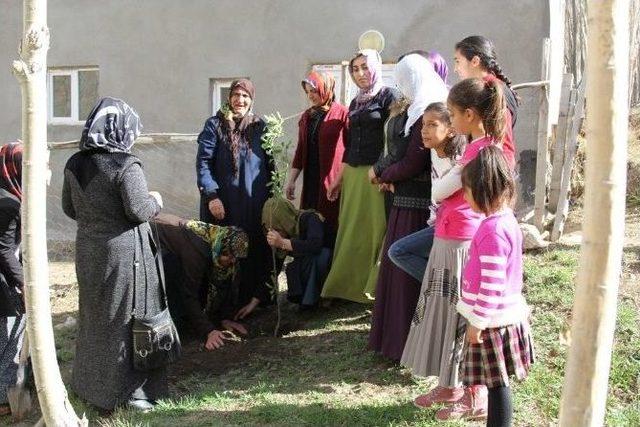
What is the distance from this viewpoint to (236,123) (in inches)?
207

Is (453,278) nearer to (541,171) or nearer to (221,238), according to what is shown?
(221,238)

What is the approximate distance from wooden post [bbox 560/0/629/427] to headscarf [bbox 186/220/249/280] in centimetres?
333

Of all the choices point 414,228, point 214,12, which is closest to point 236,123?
point 414,228

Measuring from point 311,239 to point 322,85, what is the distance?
108 cm

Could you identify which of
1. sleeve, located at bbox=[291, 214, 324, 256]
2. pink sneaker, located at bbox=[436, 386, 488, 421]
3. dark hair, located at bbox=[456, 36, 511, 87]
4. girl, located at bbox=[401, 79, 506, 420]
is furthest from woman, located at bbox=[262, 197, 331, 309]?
pink sneaker, located at bbox=[436, 386, 488, 421]

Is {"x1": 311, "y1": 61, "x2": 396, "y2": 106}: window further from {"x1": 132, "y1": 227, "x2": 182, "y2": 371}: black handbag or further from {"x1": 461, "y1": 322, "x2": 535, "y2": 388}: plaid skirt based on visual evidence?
{"x1": 461, "y1": 322, "x2": 535, "y2": 388}: plaid skirt

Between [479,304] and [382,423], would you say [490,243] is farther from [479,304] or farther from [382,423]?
[382,423]

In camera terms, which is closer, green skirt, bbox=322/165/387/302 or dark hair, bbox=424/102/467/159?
dark hair, bbox=424/102/467/159

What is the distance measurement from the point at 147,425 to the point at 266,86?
547 cm

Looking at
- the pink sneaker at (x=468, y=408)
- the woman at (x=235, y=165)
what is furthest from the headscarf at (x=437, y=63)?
the pink sneaker at (x=468, y=408)

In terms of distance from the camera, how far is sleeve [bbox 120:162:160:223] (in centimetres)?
381

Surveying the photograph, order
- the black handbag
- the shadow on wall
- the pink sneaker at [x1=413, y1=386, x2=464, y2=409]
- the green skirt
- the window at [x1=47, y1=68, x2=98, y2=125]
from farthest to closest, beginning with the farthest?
1. the window at [x1=47, y1=68, x2=98, y2=125]
2. the shadow on wall
3. the green skirt
4. the black handbag
5. the pink sneaker at [x1=413, y1=386, x2=464, y2=409]

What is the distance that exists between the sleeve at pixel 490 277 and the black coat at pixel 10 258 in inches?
102

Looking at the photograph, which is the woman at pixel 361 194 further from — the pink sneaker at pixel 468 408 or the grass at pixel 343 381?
the pink sneaker at pixel 468 408
